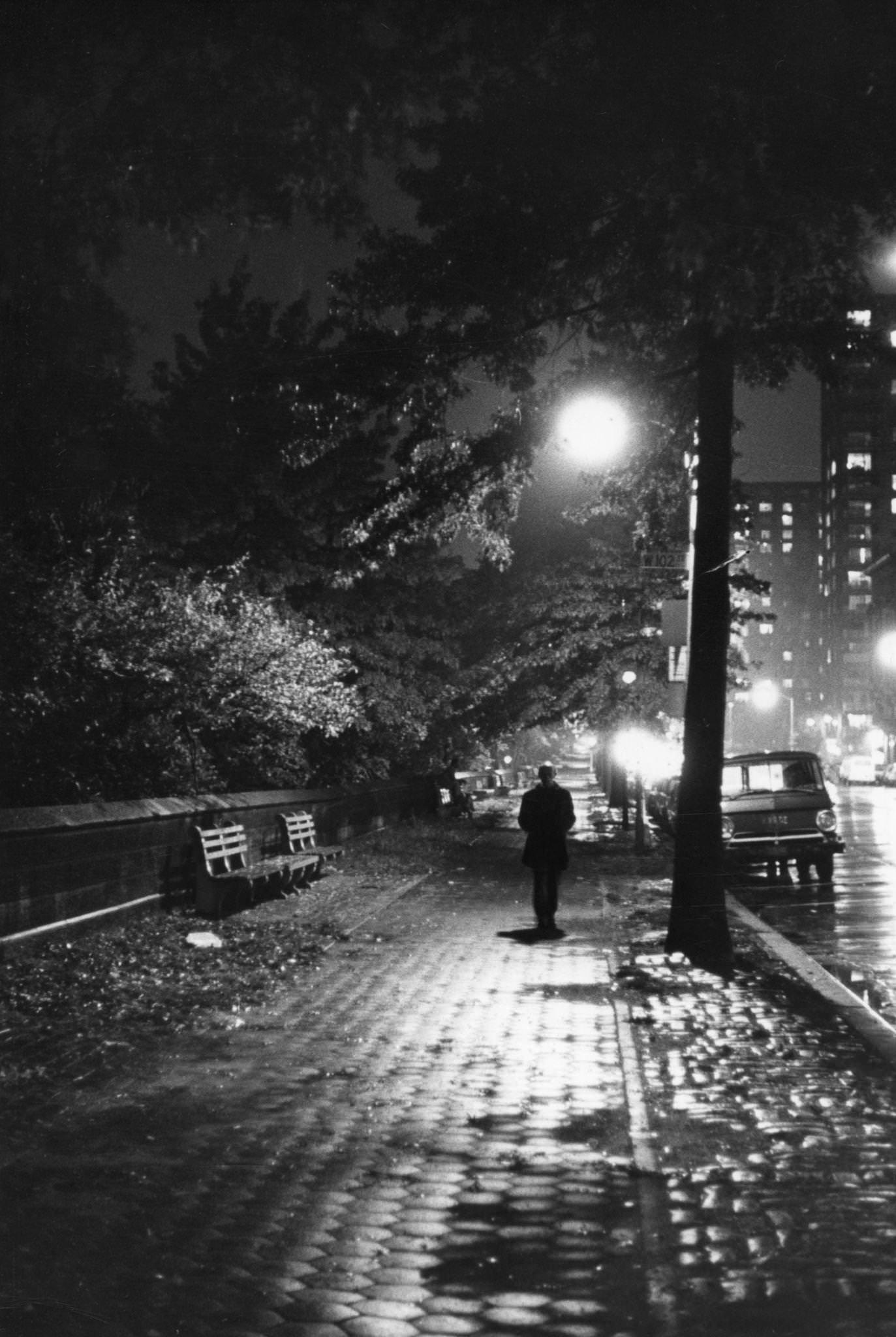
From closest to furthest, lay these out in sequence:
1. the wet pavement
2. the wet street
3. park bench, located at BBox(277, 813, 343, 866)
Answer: the wet pavement → the wet street → park bench, located at BBox(277, 813, 343, 866)

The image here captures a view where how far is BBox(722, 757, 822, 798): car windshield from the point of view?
24812 millimetres

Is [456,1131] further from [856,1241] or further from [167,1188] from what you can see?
[856,1241]

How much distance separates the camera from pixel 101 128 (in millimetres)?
13445

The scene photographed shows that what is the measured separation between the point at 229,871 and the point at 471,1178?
12460 mm

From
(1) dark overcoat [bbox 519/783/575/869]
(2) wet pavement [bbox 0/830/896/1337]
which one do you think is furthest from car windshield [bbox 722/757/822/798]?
(2) wet pavement [bbox 0/830/896/1337]

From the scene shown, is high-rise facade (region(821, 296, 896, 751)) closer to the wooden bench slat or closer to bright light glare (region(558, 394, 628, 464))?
the wooden bench slat

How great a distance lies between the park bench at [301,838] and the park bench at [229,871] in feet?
5.98

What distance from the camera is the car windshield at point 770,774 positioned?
81.4ft

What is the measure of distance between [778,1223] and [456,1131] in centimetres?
193

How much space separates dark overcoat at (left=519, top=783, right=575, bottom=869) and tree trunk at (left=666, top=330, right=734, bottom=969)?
2.35m

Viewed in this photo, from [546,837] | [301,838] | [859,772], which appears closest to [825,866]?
[301,838]

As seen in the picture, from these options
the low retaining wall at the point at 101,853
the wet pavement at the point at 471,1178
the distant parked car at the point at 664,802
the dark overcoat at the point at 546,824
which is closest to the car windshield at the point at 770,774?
the distant parked car at the point at 664,802

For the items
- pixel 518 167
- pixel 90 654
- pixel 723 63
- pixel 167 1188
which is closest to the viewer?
pixel 167 1188

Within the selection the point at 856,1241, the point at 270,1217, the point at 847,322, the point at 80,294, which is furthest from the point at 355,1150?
the point at 80,294
